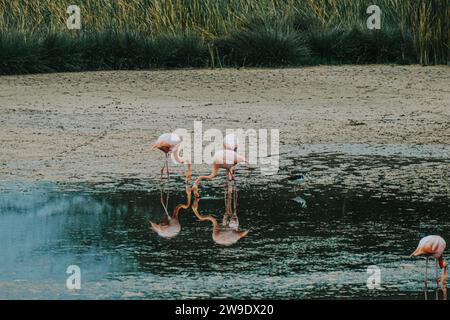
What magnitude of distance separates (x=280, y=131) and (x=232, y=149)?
8.91 ft

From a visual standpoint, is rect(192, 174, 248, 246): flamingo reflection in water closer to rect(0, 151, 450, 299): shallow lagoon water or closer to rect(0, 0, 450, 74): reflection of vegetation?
rect(0, 151, 450, 299): shallow lagoon water

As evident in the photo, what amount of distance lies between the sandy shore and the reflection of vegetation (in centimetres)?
43

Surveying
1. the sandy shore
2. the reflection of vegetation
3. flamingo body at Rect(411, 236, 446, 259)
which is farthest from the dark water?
the reflection of vegetation

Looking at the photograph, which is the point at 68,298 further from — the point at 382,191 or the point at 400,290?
the point at 382,191

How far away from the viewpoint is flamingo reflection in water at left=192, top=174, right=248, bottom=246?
611 cm

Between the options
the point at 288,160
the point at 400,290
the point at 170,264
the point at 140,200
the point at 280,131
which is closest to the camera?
the point at 400,290

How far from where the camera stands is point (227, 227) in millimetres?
6379

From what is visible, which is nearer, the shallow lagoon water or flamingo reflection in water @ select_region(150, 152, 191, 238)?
the shallow lagoon water

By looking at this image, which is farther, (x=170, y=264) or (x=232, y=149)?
(x=232, y=149)

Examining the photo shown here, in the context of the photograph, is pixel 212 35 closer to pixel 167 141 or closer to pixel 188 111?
pixel 188 111

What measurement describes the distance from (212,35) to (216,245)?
8162mm
